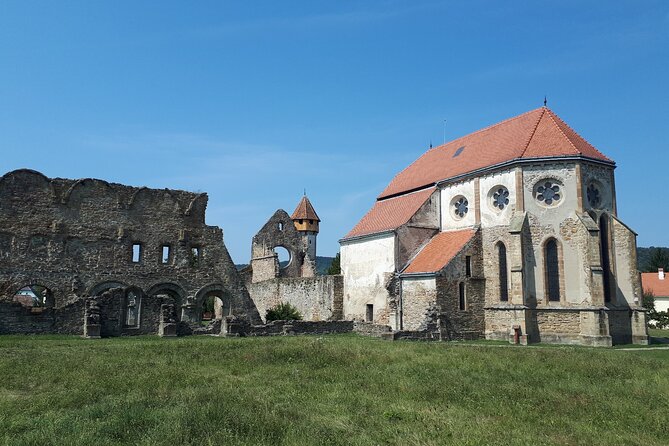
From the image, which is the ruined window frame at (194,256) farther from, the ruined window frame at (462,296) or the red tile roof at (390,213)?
the ruined window frame at (462,296)

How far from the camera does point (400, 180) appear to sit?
1471 inches

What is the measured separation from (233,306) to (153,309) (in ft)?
17.9

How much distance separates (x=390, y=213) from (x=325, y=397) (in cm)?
2404

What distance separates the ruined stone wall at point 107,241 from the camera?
2603 cm

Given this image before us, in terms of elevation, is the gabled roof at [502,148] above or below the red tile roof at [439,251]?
above

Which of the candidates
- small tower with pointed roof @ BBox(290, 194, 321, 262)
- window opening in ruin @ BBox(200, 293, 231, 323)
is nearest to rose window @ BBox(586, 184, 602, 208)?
window opening in ruin @ BBox(200, 293, 231, 323)

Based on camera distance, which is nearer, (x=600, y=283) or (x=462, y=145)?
(x=600, y=283)

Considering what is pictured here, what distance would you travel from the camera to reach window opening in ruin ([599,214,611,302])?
25.2m

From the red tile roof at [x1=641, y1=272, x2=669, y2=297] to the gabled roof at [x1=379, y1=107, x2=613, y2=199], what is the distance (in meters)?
39.5

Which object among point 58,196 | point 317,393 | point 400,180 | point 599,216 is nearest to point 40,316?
point 58,196

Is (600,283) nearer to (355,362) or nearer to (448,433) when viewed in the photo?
(355,362)

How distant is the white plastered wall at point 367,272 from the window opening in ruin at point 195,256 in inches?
390

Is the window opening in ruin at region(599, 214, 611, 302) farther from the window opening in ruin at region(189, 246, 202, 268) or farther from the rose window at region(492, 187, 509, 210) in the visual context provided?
the window opening in ruin at region(189, 246, 202, 268)

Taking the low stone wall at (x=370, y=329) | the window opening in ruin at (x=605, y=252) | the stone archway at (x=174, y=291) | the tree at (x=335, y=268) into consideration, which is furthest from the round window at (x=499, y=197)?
the tree at (x=335, y=268)
